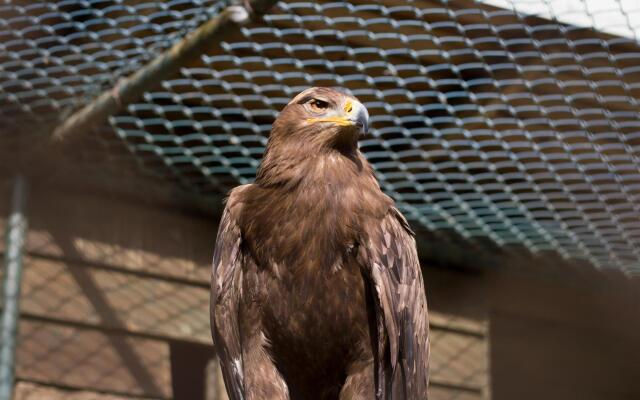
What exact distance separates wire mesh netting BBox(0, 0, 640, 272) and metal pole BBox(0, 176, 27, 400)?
37 cm

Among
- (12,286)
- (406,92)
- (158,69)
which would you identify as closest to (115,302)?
(12,286)

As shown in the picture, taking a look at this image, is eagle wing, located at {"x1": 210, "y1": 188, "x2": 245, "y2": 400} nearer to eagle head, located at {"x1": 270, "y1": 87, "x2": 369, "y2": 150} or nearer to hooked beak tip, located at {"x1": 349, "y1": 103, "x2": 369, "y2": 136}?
eagle head, located at {"x1": 270, "y1": 87, "x2": 369, "y2": 150}

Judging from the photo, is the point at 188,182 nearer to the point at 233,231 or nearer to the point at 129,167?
the point at 129,167

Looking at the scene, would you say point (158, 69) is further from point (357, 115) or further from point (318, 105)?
point (357, 115)

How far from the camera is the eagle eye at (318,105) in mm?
4094

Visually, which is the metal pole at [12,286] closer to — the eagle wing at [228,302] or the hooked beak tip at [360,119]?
the eagle wing at [228,302]

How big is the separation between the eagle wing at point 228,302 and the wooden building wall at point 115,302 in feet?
5.71

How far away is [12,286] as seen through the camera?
521 centimetres

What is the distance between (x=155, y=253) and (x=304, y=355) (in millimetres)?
2026

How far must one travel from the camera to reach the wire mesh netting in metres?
4.82

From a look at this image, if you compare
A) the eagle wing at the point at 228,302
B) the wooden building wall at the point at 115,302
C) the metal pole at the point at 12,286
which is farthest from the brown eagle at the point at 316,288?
the wooden building wall at the point at 115,302

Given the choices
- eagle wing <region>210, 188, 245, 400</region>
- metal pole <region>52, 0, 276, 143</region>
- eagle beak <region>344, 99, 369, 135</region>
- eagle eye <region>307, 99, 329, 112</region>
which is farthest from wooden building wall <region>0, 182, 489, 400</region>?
eagle beak <region>344, 99, 369, 135</region>

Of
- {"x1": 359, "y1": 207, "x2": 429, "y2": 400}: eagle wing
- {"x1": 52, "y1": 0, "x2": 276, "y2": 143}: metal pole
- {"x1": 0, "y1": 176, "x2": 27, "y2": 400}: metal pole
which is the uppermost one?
{"x1": 52, "y1": 0, "x2": 276, "y2": 143}: metal pole

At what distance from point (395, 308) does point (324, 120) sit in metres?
0.70
